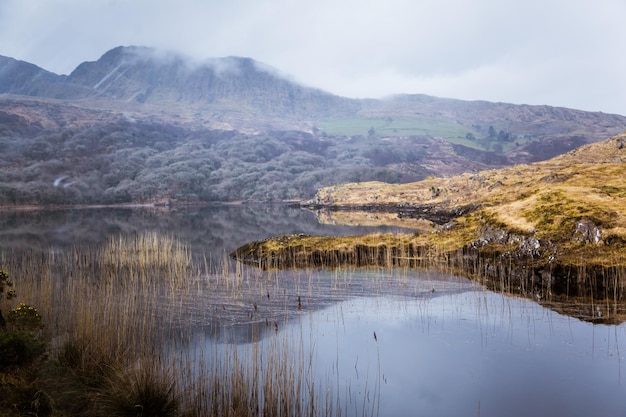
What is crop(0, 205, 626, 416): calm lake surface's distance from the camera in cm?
1048

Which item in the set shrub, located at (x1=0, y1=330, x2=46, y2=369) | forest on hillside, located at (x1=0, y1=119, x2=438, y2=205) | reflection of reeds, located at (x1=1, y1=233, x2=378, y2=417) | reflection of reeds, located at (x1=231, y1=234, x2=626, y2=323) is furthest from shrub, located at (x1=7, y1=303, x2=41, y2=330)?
forest on hillside, located at (x1=0, y1=119, x2=438, y2=205)

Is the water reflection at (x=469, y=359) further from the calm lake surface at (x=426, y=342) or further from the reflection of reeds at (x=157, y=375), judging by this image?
the reflection of reeds at (x=157, y=375)

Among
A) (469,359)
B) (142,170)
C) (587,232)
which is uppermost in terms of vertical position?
(142,170)

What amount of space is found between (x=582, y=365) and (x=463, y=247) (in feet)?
51.0

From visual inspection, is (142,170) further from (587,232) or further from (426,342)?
(426,342)

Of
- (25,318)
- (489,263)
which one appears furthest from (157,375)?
(489,263)

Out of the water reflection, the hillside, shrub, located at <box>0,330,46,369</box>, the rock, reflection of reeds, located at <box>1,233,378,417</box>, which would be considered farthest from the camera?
the rock

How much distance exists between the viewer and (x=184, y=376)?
1084 centimetres

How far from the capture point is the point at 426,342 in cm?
1411

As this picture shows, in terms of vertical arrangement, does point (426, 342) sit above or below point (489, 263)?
below

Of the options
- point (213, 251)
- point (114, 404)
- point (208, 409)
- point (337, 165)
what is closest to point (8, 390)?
point (114, 404)

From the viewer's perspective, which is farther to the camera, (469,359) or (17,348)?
(469,359)

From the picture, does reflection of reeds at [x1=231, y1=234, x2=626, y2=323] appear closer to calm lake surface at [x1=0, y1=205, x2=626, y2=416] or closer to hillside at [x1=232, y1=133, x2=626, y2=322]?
hillside at [x1=232, y1=133, x2=626, y2=322]

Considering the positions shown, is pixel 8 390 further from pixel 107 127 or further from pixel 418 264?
pixel 107 127
